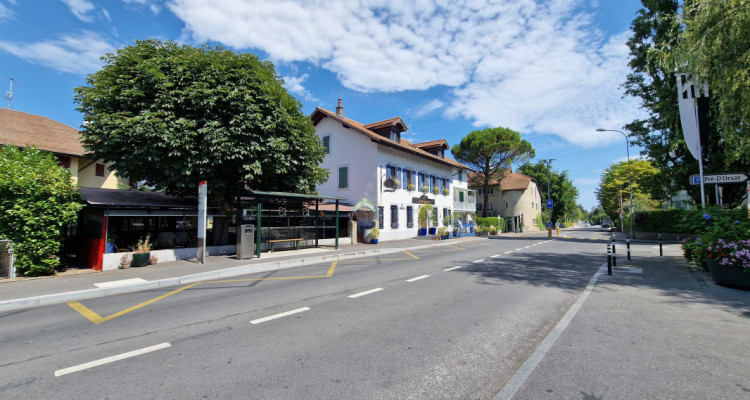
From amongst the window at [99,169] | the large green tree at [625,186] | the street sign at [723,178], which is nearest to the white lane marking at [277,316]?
the street sign at [723,178]

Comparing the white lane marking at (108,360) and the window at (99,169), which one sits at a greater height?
the window at (99,169)

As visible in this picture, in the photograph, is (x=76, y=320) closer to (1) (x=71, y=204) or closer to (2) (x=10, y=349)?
(2) (x=10, y=349)

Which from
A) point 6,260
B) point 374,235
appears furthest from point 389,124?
point 6,260

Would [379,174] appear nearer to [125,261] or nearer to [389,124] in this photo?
[389,124]

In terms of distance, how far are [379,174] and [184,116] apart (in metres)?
14.3

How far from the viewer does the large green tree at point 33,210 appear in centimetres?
933

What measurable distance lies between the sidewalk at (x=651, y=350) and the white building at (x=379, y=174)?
1728cm

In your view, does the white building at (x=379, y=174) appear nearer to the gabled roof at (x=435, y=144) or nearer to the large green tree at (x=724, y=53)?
the gabled roof at (x=435, y=144)

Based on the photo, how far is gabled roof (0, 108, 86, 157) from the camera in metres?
19.0

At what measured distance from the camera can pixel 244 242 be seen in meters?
13.5

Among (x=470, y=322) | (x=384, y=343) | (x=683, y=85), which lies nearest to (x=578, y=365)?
(x=470, y=322)

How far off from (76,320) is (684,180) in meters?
29.8

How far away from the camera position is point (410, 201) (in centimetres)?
2828

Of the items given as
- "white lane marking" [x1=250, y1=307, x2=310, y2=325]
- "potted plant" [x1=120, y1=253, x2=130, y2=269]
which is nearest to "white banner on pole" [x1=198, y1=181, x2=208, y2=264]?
"potted plant" [x1=120, y1=253, x2=130, y2=269]
